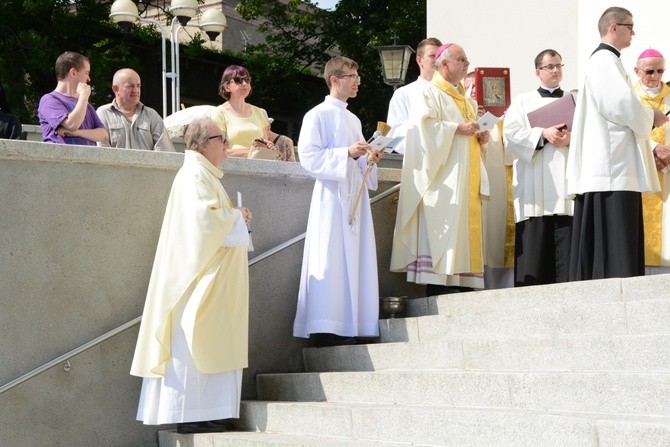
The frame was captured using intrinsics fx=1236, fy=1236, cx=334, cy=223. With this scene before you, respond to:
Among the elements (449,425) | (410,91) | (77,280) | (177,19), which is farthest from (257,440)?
(177,19)

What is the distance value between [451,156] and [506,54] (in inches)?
224

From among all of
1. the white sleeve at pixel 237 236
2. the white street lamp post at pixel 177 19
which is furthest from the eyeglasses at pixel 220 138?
the white street lamp post at pixel 177 19

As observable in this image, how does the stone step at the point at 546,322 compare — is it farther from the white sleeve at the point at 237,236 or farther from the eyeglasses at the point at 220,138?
the eyeglasses at the point at 220,138

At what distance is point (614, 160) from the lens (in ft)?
27.6

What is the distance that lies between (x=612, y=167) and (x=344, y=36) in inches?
712

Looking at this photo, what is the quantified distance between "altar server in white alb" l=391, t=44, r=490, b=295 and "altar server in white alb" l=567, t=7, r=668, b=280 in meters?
0.81

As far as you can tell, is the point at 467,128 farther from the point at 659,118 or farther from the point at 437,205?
the point at 659,118

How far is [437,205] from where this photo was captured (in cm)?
896

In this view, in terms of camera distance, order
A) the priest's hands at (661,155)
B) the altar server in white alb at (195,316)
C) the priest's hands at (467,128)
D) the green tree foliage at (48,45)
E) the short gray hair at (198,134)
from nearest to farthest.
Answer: the altar server in white alb at (195,316) < the short gray hair at (198,134) < the priest's hands at (467,128) < the priest's hands at (661,155) < the green tree foliage at (48,45)

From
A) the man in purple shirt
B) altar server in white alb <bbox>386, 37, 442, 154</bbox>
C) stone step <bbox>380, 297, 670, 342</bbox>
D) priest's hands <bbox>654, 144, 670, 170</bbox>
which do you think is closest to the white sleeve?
stone step <bbox>380, 297, 670, 342</bbox>

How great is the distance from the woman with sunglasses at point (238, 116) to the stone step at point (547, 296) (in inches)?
75.1

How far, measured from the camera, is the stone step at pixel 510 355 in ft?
20.9

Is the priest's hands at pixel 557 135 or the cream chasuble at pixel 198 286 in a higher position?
the priest's hands at pixel 557 135

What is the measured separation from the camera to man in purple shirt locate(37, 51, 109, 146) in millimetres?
8430
